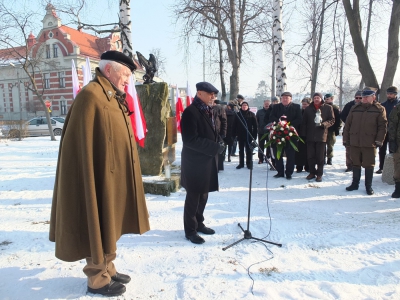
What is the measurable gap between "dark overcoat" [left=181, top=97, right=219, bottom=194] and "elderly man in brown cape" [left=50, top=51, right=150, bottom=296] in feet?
3.32

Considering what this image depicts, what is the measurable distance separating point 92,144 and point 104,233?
693 mm

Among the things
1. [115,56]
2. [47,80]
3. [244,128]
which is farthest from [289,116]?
[47,80]

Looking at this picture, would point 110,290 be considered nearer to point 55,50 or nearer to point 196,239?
point 196,239

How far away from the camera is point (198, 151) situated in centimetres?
338

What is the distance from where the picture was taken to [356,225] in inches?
162

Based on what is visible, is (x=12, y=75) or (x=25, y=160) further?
(x=12, y=75)

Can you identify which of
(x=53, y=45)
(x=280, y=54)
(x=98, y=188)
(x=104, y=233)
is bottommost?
(x=104, y=233)

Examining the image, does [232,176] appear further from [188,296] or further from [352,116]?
[188,296]

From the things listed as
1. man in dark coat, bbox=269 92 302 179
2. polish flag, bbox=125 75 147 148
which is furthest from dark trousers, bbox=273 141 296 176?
polish flag, bbox=125 75 147 148

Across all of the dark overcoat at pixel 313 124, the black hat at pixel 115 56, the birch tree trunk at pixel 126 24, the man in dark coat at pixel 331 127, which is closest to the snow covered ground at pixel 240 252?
the dark overcoat at pixel 313 124

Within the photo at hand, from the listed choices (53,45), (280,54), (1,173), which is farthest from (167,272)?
(53,45)

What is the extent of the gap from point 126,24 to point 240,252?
254 inches

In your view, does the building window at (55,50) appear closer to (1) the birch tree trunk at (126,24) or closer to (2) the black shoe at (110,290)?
(1) the birch tree trunk at (126,24)

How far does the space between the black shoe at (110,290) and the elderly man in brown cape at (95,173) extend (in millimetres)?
58
